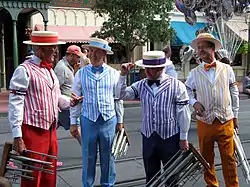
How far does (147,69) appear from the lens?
13.2 ft

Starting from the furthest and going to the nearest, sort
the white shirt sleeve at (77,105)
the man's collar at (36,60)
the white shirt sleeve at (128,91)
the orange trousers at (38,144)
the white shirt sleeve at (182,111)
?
1. the white shirt sleeve at (77,105)
2. the white shirt sleeve at (128,91)
3. the white shirt sleeve at (182,111)
4. the man's collar at (36,60)
5. the orange trousers at (38,144)

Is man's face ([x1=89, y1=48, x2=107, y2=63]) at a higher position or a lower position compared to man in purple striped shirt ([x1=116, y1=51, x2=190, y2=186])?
higher

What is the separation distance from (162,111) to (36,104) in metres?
1.26

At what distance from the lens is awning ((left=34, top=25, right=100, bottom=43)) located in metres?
20.7

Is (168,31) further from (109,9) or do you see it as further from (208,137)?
(208,137)

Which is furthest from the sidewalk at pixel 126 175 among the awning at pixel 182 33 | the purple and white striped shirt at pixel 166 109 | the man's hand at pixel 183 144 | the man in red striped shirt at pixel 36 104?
the awning at pixel 182 33

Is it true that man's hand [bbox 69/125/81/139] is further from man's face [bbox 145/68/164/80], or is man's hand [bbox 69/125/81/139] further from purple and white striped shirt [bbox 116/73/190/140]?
man's face [bbox 145/68/164/80]

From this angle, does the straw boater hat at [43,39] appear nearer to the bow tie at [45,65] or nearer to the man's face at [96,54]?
the bow tie at [45,65]

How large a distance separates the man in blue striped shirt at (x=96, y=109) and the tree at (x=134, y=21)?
43.1ft

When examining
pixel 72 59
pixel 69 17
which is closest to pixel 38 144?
pixel 72 59

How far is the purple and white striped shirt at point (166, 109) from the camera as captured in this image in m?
4.00

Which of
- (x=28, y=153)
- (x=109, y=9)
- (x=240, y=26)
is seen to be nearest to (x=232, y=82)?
(x=28, y=153)

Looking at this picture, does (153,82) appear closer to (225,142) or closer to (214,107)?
(214,107)

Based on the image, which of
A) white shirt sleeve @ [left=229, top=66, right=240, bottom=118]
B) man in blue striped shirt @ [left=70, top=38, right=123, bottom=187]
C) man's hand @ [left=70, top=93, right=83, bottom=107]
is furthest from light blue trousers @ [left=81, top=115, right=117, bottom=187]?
white shirt sleeve @ [left=229, top=66, right=240, bottom=118]
